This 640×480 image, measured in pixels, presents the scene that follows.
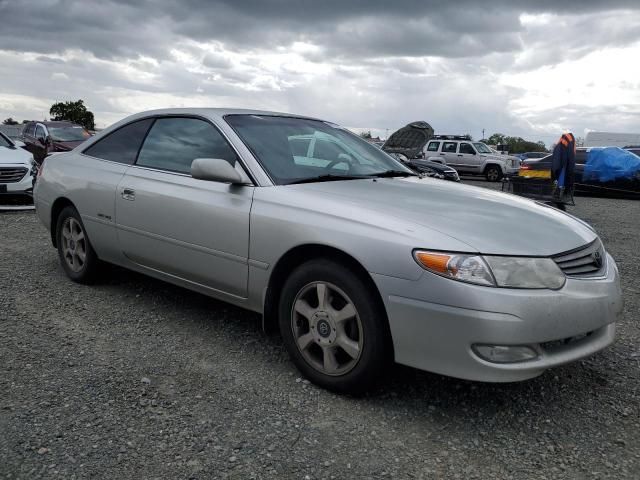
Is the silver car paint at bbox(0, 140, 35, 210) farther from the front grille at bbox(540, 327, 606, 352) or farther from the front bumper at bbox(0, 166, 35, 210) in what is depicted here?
the front grille at bbox(540, 327, 606, 352)

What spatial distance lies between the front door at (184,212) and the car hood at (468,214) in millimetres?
494

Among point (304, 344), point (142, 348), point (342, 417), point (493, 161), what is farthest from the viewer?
point (493, 161)

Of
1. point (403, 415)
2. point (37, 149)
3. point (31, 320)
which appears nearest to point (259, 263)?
point (403, 415)

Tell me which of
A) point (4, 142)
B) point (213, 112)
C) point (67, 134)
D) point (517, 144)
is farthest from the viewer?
point (517, 144)

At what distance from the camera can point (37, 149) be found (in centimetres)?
1577

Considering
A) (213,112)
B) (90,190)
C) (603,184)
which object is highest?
(213,112)

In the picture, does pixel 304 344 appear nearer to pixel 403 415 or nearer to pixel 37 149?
pixel 403 415

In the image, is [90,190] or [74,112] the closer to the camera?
[90,190]

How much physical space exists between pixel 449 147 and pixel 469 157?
1.06 metres

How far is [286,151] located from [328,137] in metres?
0.54

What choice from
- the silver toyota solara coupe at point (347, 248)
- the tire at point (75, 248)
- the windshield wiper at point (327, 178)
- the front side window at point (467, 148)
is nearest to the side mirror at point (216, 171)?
the silver toyota solara coupe at point (347, 248)

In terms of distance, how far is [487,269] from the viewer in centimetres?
257

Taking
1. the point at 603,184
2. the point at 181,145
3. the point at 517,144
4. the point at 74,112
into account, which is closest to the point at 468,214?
the point at 181,145

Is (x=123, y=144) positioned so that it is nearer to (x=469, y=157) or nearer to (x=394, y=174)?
(x=394, y=174)
